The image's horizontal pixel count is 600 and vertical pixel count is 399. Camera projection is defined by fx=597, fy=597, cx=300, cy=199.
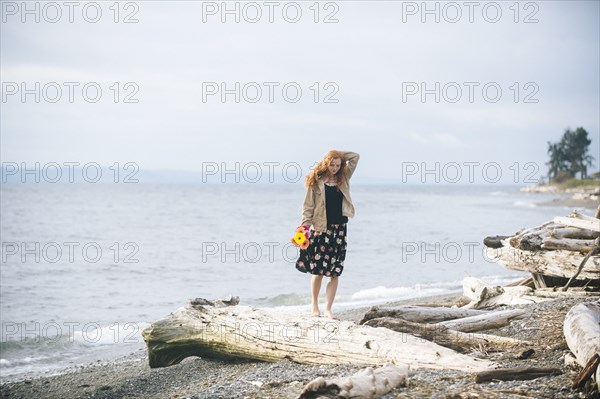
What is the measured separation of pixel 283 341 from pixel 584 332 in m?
3.50

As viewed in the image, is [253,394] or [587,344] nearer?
[587,344]

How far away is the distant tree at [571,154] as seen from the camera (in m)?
116

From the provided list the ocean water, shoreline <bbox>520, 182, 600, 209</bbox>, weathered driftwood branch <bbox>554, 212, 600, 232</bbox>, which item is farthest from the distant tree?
weathered driftwood branch <bbox>554, 212, 600, 232</bbox>

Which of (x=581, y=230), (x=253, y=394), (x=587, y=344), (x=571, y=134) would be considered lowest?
(x=253, y=394)

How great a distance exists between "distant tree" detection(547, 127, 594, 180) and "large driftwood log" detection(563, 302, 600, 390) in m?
119

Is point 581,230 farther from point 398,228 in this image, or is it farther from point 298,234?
point 398,228

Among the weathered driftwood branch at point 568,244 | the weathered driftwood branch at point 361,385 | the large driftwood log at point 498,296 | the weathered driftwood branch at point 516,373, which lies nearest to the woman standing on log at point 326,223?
the large driftwood log at point 498,296

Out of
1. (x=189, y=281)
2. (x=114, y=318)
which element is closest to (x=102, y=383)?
(x=114, y=318)

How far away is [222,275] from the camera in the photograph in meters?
20.8

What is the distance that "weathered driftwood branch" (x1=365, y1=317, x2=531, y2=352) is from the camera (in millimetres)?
7312

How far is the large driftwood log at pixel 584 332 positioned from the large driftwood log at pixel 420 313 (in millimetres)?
2199

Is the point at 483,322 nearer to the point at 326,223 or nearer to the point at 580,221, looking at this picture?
the point at 326,223

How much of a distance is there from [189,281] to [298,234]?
37.8 feet

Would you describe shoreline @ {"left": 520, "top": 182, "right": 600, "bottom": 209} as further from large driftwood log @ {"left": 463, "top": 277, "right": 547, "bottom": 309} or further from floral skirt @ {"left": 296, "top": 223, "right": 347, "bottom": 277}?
floral skirt @ {"left": 296, "top": 223, "right": 347, "bottom": 277}
